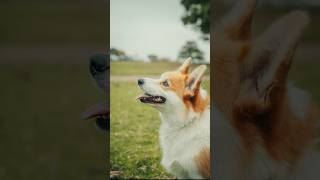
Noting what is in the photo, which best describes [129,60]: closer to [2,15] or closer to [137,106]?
[137,106]

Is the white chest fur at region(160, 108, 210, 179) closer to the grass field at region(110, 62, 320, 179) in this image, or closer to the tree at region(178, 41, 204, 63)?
the grass field at region(110, 62, 320, 179)

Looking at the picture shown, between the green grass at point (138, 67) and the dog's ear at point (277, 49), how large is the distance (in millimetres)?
934

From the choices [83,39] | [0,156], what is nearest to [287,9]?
[83,39]

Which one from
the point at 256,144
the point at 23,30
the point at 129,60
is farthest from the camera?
the point at 129,60

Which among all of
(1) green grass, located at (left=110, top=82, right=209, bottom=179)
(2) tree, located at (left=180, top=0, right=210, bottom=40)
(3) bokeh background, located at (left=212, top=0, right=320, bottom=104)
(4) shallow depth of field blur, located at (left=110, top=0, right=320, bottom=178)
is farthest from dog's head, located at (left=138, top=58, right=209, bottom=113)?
(3) bokeh background, located at (left=212, top=0, right=320, bottom=104)

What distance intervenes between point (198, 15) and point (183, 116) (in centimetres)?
89

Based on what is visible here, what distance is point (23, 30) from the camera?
235 cm

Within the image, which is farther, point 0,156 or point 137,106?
point 137,106

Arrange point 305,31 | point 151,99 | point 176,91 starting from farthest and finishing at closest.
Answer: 1. point 151,99
2. point 176,91
3. point 305,31

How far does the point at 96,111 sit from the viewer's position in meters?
2.46

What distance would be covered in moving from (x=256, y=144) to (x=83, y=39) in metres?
1.14

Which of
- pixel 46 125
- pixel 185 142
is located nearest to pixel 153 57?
pixel 185 142

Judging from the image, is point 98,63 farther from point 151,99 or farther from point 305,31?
point 305,31

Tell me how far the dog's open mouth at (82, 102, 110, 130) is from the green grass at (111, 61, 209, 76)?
0.82m
